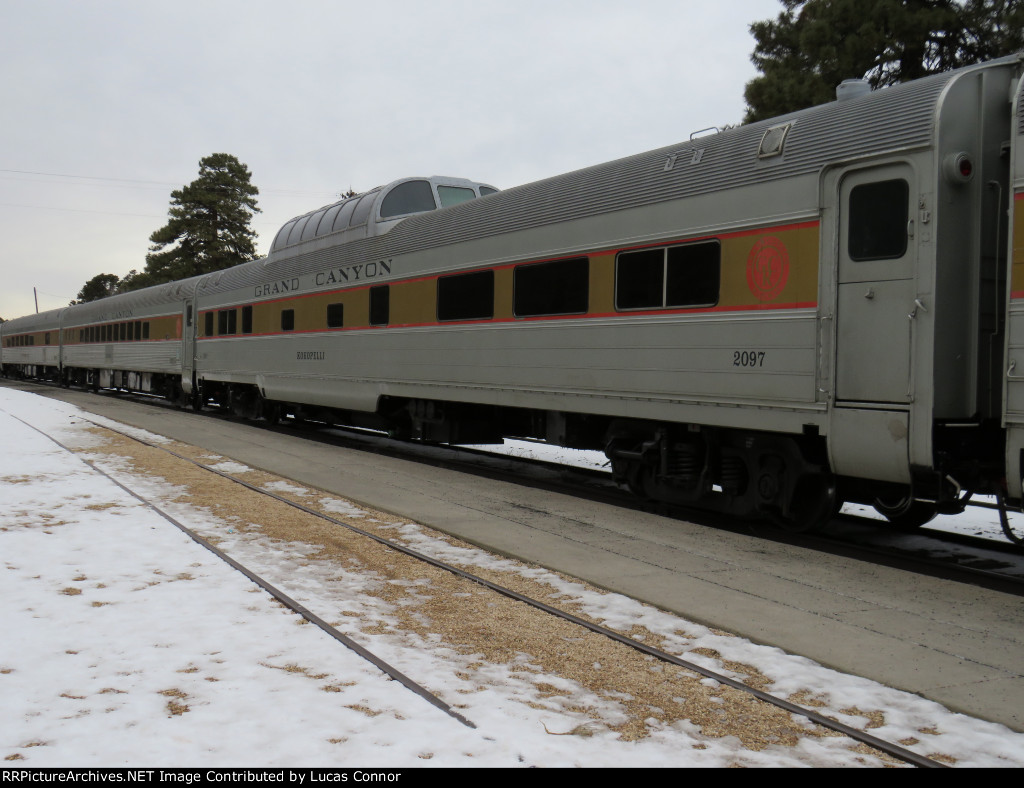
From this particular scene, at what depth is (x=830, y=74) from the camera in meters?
17.3

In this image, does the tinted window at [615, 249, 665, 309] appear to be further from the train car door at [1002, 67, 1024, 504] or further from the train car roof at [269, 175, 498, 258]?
the train car roof at [269, 175, 498, 258]

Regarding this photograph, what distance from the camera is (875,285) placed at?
6.58 metres

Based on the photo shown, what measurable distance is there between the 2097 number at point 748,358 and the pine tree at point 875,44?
35.5 ft

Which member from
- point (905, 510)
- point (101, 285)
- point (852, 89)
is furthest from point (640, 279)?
point (101, 285)

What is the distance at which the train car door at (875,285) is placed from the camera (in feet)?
20.9

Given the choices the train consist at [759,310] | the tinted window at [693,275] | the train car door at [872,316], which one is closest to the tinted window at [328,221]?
the train consist at [759,310]

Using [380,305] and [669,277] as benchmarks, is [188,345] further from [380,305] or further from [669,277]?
[669,277]

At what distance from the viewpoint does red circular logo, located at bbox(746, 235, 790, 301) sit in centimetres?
727

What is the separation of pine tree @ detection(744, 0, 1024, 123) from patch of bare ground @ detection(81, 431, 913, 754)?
13459mm

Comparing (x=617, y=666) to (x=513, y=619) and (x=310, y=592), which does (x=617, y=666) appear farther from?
(x=310, y=592)

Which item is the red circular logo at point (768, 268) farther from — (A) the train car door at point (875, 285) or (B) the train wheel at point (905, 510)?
(B) the train wheel at point (905, 510)

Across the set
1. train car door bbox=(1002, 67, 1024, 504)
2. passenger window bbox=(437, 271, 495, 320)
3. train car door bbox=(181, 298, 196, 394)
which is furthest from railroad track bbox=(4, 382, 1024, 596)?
train car door bbox=(181, 298, 196, 394)

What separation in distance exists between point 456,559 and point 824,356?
322 cm

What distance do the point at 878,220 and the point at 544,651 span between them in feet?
13.6
